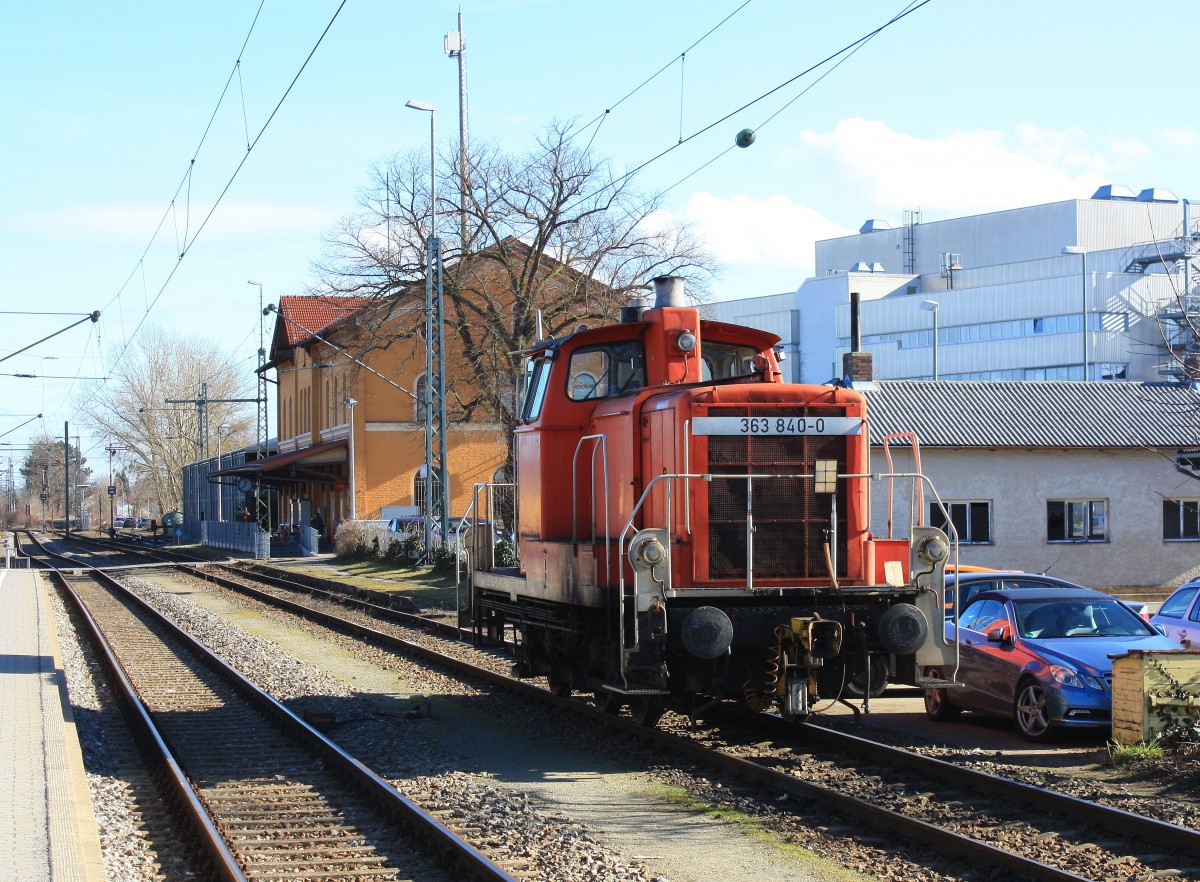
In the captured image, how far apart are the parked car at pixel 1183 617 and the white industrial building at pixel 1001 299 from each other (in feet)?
144

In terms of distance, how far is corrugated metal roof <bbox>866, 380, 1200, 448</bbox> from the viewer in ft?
99.7

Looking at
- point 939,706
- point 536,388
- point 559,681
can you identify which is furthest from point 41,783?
point 939,706

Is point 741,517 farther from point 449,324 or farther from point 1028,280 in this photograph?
point 1028,280

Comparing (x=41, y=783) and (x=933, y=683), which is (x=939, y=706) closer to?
(x=933, y=683)

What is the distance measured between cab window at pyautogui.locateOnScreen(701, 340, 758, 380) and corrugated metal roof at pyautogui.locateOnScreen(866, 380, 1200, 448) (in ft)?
59.1

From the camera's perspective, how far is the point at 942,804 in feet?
28.1

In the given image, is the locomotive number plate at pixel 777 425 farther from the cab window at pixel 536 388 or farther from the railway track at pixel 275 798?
the railway track at pixel 275 798

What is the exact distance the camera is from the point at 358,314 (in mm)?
39812

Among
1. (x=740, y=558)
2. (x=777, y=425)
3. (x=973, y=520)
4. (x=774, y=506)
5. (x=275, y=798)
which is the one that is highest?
(x=777, y=425)

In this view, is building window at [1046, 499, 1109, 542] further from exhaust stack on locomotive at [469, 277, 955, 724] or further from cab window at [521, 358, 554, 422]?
exhaust stack on locomotive at [469, 277, 955, 724]

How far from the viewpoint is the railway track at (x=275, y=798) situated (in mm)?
7469

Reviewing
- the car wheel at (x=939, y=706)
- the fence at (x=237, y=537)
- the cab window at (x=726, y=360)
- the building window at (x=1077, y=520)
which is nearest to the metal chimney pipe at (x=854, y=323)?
the building window at (x=1077, y=520)

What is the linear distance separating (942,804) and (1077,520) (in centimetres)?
2462

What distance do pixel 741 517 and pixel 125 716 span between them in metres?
7.20
